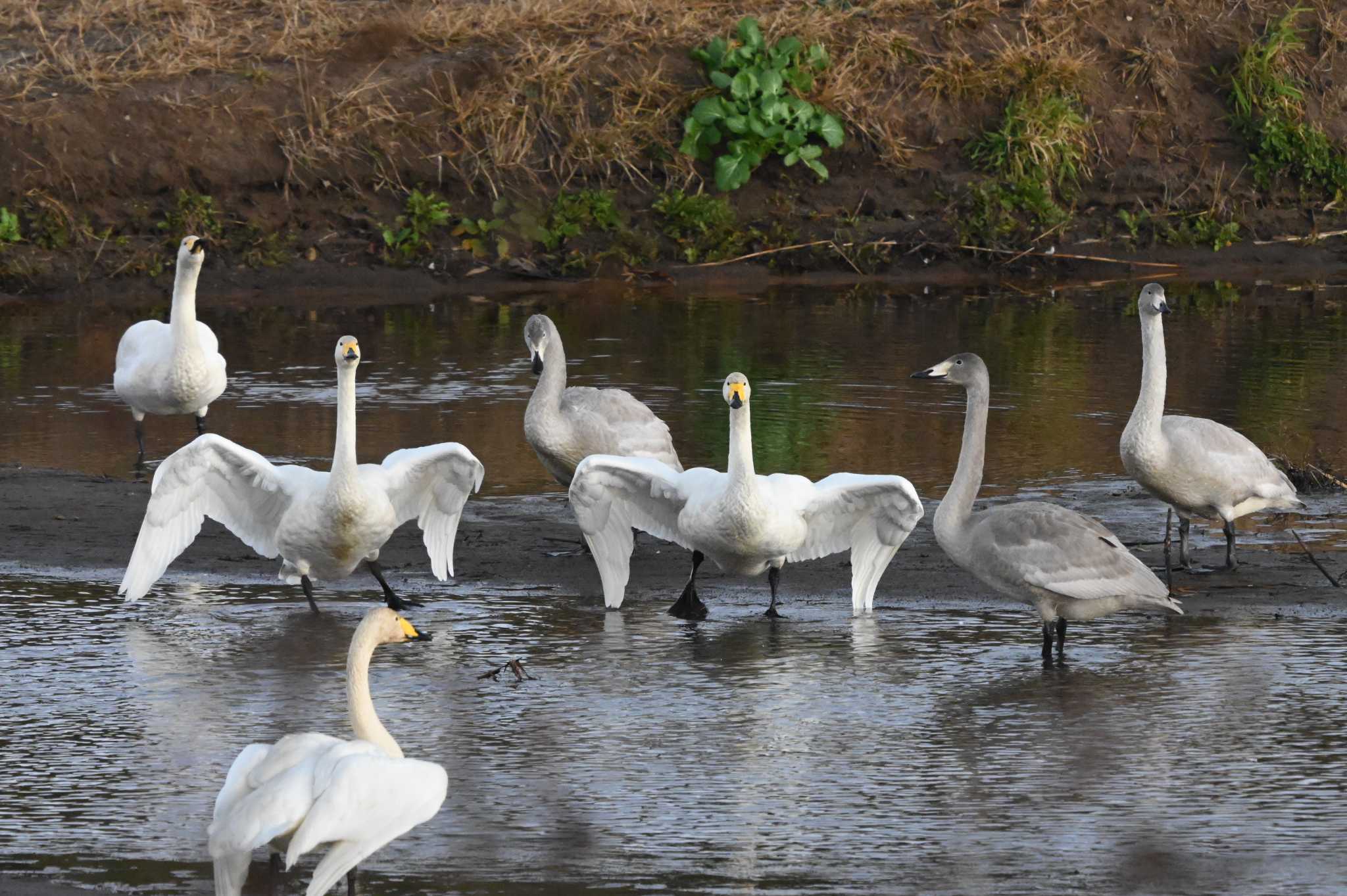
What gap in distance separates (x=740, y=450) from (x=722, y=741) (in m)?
1.55

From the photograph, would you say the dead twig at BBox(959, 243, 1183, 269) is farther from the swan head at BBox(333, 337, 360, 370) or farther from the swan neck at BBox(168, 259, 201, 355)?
the swan head at BBox(333, 337, 360, 370)

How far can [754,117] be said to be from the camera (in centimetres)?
1697

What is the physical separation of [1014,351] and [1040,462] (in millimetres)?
3340

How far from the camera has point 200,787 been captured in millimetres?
6172

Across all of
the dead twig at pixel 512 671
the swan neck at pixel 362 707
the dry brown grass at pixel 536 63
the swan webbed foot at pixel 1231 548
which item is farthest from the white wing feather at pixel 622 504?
the dry brown grass at pixel 536 63

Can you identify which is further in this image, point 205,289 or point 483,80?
point 483,80

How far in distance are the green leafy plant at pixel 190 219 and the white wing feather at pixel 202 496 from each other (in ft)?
26.6

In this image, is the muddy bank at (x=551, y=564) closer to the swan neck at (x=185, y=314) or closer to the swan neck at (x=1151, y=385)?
the swan neck at (x=1151, y=385)

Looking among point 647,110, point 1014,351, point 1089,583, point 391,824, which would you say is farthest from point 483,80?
point 391,824

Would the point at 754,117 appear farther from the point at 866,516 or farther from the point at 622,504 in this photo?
the point at 866,516

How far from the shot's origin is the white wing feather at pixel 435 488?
8.30 meters

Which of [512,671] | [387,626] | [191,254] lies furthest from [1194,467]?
[191,254]

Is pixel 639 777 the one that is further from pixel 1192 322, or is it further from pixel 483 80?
pixel 483 80

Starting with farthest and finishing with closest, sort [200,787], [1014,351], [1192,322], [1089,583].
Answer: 1. [1192,322]
2. [1014,351]
3. [1089,583]
4. [200,787]
